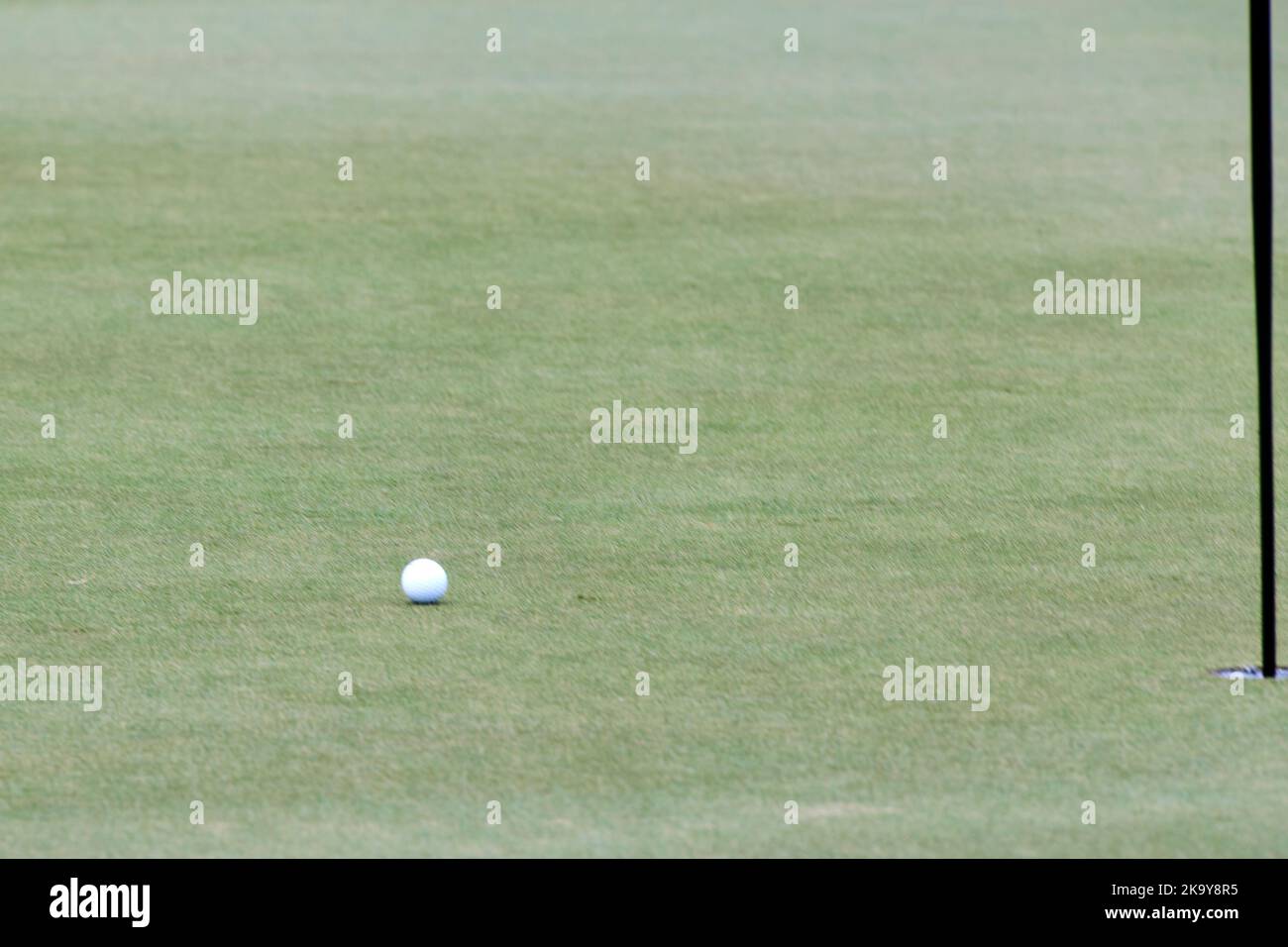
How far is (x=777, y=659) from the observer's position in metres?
9.39

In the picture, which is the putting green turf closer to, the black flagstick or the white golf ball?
the white golf ball

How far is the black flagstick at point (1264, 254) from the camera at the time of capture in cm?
821

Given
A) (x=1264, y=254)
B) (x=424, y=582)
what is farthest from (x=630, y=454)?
(x=1264, y=254)

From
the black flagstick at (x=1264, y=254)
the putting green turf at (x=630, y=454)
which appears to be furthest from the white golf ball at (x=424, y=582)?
the black flagstick at (x=1264, y=254)

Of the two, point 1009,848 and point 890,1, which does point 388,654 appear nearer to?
point 1009,848

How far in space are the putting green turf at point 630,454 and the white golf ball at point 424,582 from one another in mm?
117

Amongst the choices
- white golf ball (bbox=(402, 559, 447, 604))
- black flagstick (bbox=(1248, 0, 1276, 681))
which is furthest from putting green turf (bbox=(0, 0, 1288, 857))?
black flagstick (bbox=(1248, 0, 1276, 681))

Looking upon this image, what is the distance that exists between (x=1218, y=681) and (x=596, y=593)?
3015 mm

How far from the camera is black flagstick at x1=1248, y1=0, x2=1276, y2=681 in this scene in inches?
323

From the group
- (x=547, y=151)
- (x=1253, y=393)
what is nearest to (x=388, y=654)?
(x=1253, y=393)

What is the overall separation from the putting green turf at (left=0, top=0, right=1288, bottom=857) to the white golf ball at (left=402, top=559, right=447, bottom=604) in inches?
4.6

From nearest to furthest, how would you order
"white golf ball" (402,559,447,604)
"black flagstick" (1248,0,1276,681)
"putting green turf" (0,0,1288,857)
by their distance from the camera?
"putting green turf" (0,0,1288,857) → "black flagstick" (1248,0,1276,681) → "white golf ball" (402,559,447,604)

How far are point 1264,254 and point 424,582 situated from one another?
4.11 metres

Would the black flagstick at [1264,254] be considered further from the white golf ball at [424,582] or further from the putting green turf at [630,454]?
the white golf ball at [424,582]
